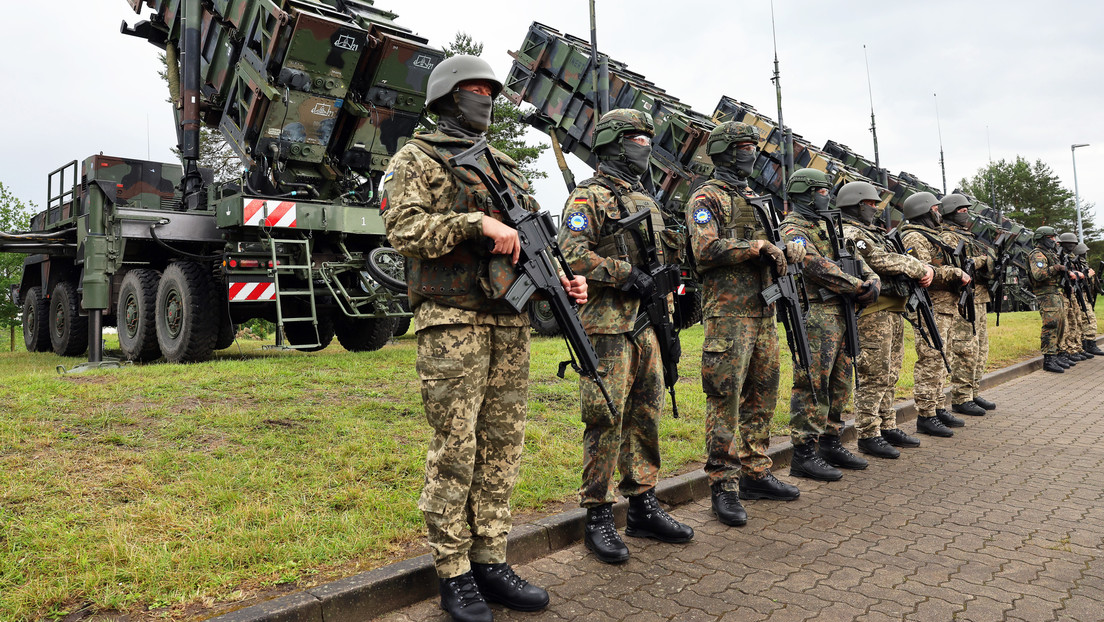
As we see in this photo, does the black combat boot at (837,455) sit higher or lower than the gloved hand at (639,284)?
lower

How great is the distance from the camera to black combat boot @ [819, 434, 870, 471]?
511 cm

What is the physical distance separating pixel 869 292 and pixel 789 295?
1.12m

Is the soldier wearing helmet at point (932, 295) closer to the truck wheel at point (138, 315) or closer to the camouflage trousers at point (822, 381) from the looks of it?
the camouflage trousers at point (822, 381)

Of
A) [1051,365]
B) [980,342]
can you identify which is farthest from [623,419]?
[1051,365]

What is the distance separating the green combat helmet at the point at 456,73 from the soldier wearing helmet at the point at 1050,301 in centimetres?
1042

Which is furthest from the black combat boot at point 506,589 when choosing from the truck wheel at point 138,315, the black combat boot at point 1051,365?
the black combat boot at point 1051,365

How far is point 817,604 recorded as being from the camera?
288 cm

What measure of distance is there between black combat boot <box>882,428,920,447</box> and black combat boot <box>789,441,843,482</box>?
3.91ft

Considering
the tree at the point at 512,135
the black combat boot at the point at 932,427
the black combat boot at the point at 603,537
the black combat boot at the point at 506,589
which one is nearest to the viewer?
the black combat boot at the point at 506,589

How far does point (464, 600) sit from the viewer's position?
2713mm

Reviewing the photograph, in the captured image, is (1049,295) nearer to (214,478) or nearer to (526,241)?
(526,241)

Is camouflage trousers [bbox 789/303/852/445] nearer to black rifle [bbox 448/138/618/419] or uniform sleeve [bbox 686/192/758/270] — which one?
uniform sleeve [bbox 686/192/758/270]

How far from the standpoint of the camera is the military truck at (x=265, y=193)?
809 cm

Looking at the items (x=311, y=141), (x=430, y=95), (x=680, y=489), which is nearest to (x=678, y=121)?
(x=311, y=141)
